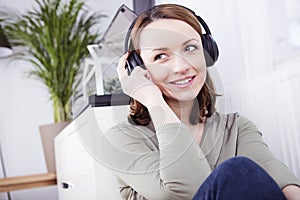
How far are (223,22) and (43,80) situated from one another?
1.26m

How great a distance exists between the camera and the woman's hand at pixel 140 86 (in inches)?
32.7

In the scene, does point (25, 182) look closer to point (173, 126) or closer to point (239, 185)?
point (173, 126)

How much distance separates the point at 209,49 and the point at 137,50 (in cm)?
15

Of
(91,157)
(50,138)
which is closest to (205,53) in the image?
(91,157)

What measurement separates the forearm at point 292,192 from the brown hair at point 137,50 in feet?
0.75

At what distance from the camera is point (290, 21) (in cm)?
95

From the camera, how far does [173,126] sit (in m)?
0.80

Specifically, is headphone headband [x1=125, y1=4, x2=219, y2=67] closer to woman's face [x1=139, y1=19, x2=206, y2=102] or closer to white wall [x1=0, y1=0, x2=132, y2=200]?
woman's face [x1=139, y1=19, x2=206, y2=102]

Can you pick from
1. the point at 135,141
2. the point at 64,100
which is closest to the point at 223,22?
the point at 135,141

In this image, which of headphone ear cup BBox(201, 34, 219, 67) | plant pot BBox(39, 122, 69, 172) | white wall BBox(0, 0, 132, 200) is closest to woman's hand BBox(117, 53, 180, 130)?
headphone ear cup BBox(201, 34, 219, 67)

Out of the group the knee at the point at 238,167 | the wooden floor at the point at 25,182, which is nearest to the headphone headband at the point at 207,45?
the knee at the point at 238,167

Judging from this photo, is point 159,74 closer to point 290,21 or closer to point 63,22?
point 290,21

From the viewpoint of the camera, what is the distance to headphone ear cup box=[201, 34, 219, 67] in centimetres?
85

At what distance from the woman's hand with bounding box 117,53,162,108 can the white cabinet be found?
0.05 m
